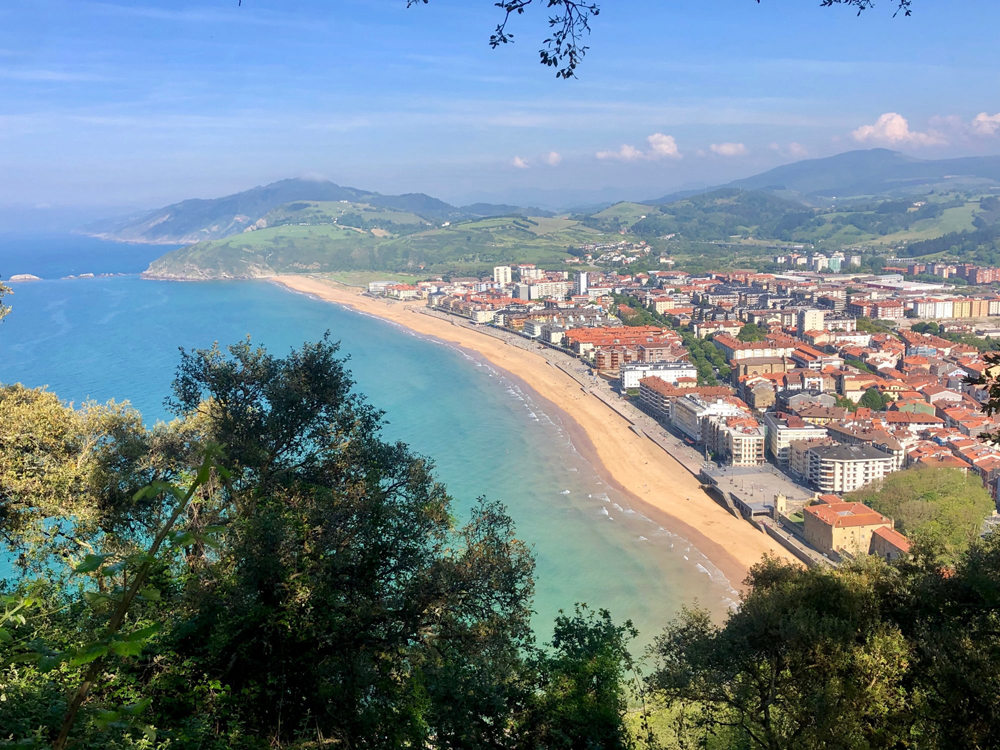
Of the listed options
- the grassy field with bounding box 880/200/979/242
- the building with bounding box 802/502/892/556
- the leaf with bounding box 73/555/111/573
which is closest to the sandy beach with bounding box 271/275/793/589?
the building with bounding box 802/502/892/556

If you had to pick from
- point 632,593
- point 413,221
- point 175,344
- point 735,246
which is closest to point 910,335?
point 632,593

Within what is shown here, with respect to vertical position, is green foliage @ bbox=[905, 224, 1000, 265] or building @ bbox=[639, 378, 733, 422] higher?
green foliage @ bbox=[905, 224, 1000, 265]

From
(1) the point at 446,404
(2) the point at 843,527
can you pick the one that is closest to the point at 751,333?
(1) the point at 446,404

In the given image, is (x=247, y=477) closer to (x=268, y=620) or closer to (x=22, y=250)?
(x=268, y=620)

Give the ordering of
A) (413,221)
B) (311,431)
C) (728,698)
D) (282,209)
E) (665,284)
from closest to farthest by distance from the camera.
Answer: (728,698) < (311,431) < (665,284) < (413,221) < (282,209)

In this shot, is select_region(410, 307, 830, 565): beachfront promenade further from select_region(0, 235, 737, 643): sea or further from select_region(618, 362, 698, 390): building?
select_region(0, 235, 737, 643): sea

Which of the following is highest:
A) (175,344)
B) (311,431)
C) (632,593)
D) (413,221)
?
(413,221)

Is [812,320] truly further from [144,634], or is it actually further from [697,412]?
[144,634]

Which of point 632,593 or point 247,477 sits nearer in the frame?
point 247,477
